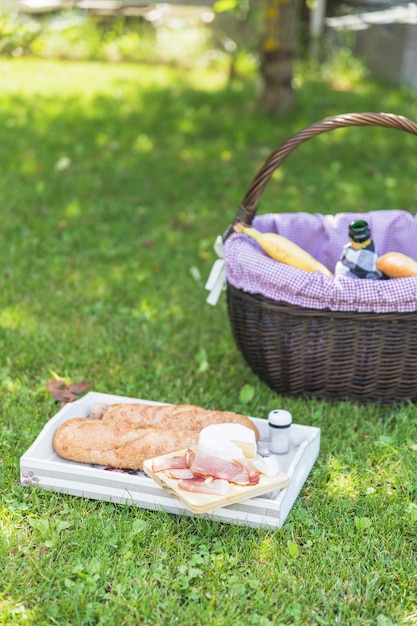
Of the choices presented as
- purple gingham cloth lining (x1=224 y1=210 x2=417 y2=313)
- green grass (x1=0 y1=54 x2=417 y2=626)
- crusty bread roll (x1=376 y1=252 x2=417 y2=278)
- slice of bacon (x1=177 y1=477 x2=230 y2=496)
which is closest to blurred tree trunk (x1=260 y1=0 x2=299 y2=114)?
green grass (x1=0 y1=54 x2=417 y2=626)

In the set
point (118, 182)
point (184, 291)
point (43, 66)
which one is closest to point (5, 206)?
point (118, 182)

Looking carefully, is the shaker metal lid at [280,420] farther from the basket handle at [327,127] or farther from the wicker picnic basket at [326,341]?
the basket handle at [327,127]

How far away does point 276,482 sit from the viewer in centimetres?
225

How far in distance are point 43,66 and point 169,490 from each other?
25.2 ft

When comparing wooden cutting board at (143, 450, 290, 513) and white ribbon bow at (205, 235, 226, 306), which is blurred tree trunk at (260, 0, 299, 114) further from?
wooden cutting board at (143, 450, 290, 513)

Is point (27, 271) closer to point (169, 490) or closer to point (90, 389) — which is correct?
point (90, 389)

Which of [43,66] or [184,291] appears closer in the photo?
[184,291]

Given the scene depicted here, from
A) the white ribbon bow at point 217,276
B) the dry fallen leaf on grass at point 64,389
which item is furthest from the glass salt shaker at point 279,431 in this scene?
the dry fallen leaf on grass at point 64,389

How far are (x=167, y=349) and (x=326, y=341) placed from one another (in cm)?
86

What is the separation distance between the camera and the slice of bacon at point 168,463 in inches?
89.8

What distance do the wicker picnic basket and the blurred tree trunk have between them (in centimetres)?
411

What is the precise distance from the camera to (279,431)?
2539mm

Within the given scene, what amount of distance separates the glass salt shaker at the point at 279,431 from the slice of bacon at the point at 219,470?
0.31 meters

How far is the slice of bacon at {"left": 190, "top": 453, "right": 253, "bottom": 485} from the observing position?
7.30 ft
